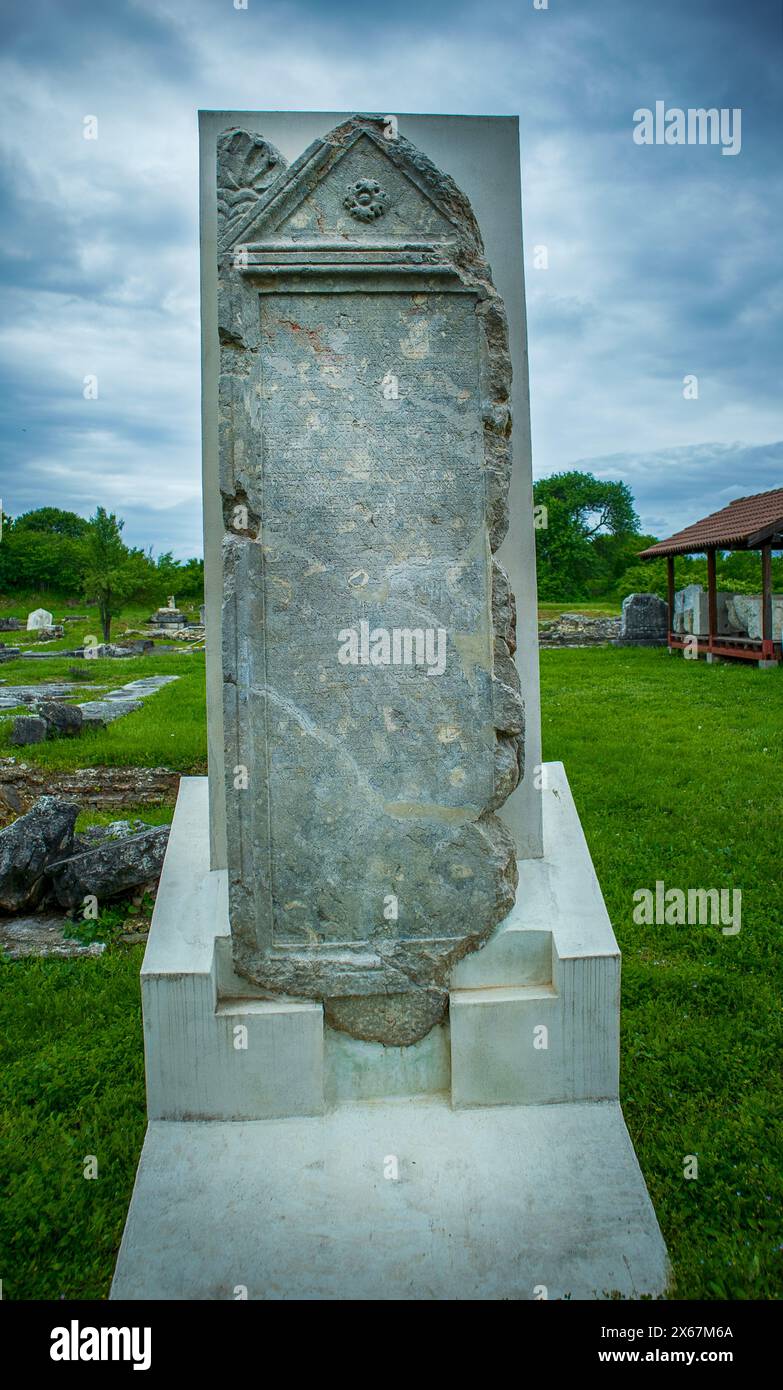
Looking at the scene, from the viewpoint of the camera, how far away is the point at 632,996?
404 cm

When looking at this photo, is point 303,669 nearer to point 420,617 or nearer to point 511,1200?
point 420,617

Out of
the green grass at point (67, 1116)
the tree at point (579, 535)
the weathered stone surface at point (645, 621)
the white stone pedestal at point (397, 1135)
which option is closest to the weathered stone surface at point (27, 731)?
the green grass at point (67, 1116)

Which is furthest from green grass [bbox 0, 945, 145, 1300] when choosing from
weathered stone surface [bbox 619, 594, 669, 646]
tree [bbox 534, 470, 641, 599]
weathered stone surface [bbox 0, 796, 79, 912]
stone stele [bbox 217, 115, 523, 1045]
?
tree [bbox 534, 470, 641, 599]

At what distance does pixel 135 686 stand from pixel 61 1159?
12247mm

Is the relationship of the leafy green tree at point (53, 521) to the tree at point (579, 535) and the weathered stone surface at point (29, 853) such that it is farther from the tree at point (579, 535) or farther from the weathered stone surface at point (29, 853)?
the weathered stone surface at point (29, 853)

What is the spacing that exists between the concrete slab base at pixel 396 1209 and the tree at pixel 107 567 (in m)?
23.4

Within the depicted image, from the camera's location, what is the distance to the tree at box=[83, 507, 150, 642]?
82.0 feet

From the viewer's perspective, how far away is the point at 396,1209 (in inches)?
101

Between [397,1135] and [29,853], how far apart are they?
308 cm

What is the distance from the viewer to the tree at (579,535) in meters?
34.8

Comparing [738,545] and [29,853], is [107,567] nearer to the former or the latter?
[738,545]

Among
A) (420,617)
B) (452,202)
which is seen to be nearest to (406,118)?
(452,202)

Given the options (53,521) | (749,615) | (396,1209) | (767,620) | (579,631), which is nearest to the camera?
(396,1209)

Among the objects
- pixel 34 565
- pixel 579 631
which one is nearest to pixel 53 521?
pixel 34 565
